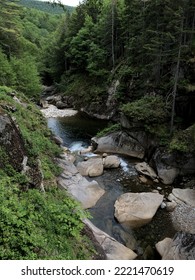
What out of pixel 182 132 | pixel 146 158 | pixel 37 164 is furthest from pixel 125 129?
pixel 37 164

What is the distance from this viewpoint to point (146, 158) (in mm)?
18828

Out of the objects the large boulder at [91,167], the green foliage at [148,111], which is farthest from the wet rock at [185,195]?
the green foliage at [148,111]

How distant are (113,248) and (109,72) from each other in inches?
1037

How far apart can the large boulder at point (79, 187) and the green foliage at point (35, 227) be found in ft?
13.8

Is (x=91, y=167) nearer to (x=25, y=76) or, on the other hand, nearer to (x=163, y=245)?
(x=163, y=245)

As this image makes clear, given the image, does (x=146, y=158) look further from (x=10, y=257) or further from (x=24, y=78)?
(x=24, y=78)

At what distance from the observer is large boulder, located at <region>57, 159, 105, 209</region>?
43.7 feet

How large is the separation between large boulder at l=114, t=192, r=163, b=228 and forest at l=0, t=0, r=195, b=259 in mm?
3915

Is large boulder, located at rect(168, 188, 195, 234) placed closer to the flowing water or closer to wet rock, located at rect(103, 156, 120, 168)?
the flowing water

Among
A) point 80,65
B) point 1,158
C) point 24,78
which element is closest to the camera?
point 1,158

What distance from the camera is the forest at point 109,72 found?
7891mm

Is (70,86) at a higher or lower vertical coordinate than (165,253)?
higher

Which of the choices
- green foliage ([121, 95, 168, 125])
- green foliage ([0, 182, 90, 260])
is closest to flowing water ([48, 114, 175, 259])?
green foliage ([121, 95, 168, 125])

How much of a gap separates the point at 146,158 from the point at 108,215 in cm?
731
